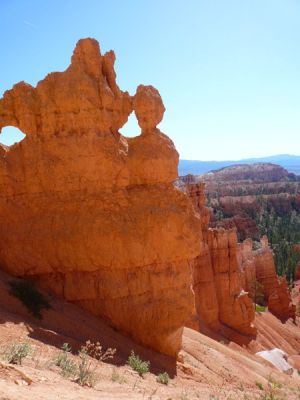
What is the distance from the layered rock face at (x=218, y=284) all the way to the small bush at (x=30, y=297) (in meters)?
16.0

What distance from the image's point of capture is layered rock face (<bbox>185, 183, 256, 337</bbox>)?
25.6m

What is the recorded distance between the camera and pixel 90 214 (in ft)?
35.6

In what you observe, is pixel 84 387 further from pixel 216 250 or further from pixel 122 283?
pixel 216 250

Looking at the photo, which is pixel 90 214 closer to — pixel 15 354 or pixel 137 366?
pixel 137 366

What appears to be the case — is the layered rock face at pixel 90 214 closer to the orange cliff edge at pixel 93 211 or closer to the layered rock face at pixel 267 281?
the orange cliff edge at pixel 93 211

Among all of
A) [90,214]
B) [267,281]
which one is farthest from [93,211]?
[267,281]

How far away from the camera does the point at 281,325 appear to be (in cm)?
3142

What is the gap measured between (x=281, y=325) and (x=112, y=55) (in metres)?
25.7

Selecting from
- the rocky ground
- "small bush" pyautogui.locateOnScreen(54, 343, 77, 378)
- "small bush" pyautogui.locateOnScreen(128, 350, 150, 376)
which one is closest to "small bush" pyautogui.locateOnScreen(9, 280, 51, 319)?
the rocky ground

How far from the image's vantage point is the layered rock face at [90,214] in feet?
35.4

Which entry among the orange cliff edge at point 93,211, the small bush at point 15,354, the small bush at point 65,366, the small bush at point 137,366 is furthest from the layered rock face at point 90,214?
the small bush at point 15,354

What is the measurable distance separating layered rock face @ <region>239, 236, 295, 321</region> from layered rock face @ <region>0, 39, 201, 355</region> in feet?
82.8

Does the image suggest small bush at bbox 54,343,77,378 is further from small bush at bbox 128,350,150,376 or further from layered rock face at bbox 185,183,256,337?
layered rock face at bbox 185,183,256,337

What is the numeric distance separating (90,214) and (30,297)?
2.45 meters
